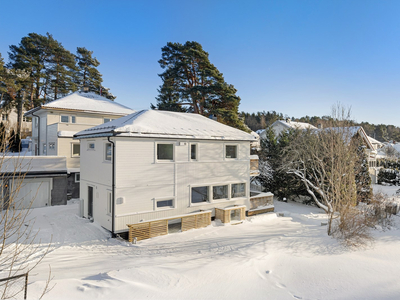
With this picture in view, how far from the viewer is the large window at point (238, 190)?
15.6 m

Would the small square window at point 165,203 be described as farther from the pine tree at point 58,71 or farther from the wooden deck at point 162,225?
the pine tree at point 58,71

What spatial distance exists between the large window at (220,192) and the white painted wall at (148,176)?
0.97 ft

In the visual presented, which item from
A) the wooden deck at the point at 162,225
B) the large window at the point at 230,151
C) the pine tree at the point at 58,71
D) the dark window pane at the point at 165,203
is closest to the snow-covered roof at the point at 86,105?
the pine tree at the point at 58,71

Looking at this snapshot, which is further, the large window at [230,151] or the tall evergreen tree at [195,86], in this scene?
the tall evergreen tree at [195,86]

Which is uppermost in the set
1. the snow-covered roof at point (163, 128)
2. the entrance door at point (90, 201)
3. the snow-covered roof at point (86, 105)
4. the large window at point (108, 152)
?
the snow-covered roof at point (86, 105)

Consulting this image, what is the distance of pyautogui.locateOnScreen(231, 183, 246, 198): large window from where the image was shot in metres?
15.6

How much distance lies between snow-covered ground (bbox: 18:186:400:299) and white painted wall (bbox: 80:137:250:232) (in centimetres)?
146

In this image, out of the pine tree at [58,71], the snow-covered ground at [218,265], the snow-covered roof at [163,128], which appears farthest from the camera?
the pine tree at [58,71]

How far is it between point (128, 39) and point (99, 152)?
413 inches

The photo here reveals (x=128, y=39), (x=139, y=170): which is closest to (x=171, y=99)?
(x=128, y=39)

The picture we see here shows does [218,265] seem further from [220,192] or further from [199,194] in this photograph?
[220,192]

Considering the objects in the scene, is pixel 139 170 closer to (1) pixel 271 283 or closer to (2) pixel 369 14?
(1) pixel 271 283

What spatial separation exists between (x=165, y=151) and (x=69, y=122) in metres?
13.1

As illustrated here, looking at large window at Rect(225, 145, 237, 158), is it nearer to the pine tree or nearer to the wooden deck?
the wooden deck
